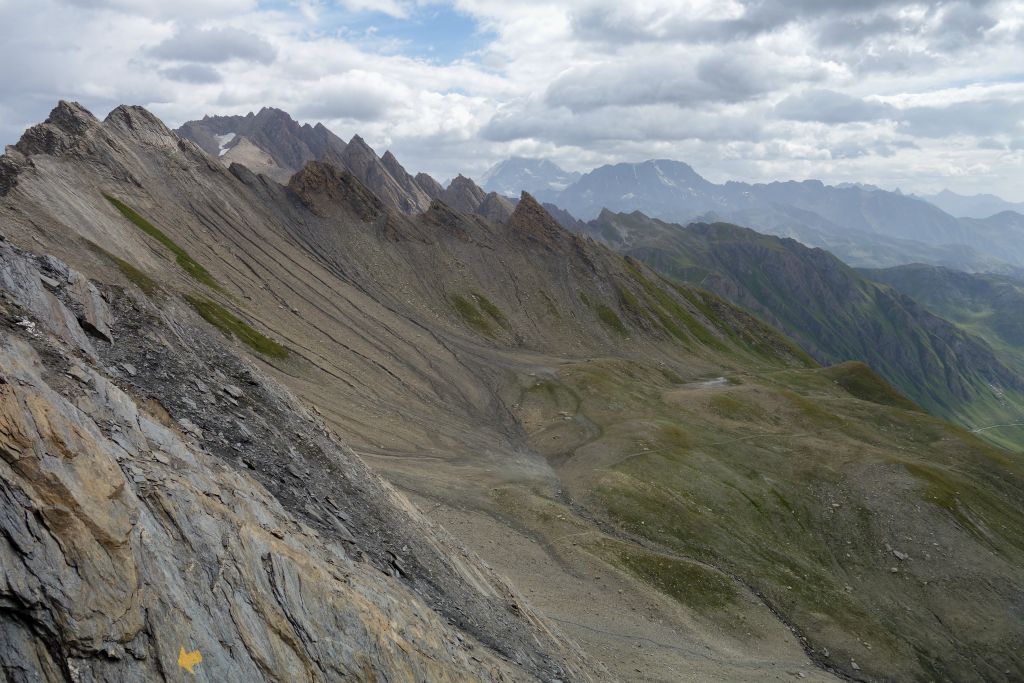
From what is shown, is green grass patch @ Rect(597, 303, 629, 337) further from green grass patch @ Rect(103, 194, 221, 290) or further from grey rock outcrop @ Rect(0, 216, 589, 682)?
grey rock outcrop @ Rect(0, 216, 589, 682)

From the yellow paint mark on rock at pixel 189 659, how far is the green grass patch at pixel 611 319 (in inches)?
5093

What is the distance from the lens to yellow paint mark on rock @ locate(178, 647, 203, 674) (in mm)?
15656

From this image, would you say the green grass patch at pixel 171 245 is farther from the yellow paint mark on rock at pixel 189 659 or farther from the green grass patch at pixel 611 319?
the yellow paint mark on rock at pixel 189 659

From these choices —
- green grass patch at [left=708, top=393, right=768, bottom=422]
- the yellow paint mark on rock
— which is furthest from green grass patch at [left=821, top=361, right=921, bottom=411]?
the yellow paint mark on rock

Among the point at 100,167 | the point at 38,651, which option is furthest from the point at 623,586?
the point at 100,167

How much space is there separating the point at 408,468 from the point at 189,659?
45.4m

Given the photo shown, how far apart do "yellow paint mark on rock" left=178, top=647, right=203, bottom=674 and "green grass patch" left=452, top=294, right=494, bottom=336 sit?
4150 inches

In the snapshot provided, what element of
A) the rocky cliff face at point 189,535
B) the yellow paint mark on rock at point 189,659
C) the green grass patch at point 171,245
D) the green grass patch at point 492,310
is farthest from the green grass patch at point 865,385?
the yellow paint mark on rock at point 189,659

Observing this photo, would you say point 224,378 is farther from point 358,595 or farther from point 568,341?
point 568,341

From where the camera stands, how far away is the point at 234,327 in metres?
78.3

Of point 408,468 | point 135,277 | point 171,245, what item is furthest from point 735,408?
point 171,245

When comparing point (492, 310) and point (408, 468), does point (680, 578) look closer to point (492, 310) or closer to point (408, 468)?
point (408, 468)

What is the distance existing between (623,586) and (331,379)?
48010mm

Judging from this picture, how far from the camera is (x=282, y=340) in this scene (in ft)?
275
